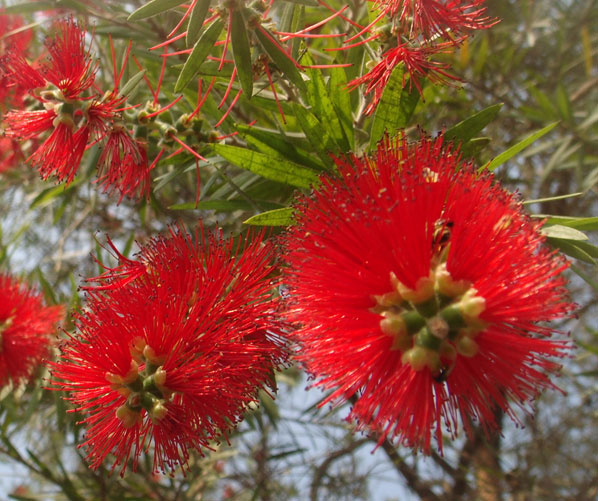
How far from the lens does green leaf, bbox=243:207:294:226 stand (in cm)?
110

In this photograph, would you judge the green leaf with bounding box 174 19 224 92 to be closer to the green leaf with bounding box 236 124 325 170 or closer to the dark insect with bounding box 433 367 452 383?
the green leaf with bounding box 236 124 325 170

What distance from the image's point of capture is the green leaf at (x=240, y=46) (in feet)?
3.16

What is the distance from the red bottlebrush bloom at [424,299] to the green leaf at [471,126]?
0.75ft

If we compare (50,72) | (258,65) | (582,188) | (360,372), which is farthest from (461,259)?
(582,188)

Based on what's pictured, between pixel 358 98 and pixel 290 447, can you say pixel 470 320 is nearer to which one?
pixel 358 98

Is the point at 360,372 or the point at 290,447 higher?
the point at 290,447

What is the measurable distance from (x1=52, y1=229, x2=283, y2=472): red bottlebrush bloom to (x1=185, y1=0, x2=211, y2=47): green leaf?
40 cm

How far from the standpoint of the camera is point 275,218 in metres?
1.12

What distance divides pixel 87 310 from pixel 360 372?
1.95 feet

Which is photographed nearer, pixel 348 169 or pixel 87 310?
pixel 348 169

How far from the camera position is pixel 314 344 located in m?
0.93

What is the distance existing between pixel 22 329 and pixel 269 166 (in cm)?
97

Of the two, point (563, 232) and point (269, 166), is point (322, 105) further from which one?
point (563, 232)

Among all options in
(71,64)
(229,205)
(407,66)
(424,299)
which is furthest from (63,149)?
(424,299)
